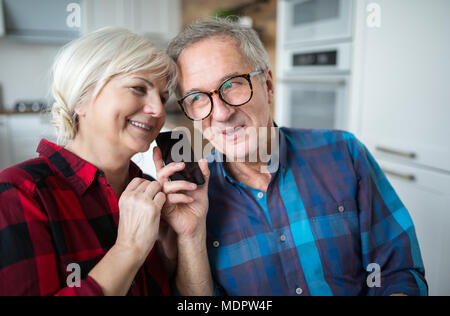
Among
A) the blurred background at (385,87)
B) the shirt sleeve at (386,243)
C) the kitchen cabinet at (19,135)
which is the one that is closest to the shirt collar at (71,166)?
the blurred background at (385,87)

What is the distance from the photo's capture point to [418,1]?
1506 mm

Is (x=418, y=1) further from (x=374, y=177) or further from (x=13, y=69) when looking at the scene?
(x=13, y=69)

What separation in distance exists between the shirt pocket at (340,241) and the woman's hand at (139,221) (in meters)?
0.48

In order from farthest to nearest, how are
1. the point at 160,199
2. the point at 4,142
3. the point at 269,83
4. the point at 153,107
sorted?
the point at 4,142 < the point at 269,83 < the point at 153,107 < the point at 160,199

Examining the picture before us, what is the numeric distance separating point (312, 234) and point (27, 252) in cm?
69

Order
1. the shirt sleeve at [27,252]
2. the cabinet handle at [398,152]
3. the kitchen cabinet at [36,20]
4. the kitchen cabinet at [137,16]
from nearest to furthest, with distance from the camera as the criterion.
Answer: the shirt sleeve at [27,252]
the cabinet handle at [398,152]
the kitchen cabinet at [36,20]
the kitchen cabinet at [137,16]

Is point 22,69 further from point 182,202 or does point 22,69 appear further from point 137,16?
point 182,202

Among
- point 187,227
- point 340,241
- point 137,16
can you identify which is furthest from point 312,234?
point 137,16

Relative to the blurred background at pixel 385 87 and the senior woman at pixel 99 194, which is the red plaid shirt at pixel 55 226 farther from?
the blurred background at pixel 385 87

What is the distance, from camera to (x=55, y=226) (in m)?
0.70

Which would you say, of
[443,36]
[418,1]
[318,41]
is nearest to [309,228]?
[443,36]

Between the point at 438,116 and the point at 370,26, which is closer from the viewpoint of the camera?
the point at 438,116

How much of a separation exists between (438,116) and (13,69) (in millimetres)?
3959

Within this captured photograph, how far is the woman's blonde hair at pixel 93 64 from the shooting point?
0.82m
